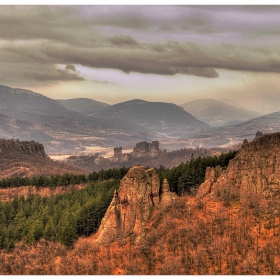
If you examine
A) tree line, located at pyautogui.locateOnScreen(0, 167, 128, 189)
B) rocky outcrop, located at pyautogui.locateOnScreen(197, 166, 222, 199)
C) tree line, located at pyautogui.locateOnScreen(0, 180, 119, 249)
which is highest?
rocky outcrop, located at pyautogui.locateOnScreen(197, 166, 222, 199)

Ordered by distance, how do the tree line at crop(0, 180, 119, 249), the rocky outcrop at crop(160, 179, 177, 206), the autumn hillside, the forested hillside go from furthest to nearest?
the forested hillside
the tree line at crop(0, 180, 119, 249)
the rocky outcrop at crop(160, 179, 177, 206)
the autumn hillside

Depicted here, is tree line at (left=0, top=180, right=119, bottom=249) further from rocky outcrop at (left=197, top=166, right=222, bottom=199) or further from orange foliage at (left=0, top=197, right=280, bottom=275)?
rocky outcrop at (left=197, top=166, right=222, bottom=199)

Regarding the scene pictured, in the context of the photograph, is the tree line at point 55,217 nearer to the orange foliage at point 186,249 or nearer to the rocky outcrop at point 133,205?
the orange foliage at point 186,249

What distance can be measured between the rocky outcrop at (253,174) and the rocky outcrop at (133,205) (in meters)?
9.58

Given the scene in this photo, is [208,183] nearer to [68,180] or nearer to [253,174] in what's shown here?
[253,174]

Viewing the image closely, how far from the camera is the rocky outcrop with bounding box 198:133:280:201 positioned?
73.5m

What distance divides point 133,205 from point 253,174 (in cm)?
2065

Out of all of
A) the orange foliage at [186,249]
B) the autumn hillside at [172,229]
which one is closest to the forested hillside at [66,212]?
the autumn hillside at [172,229]

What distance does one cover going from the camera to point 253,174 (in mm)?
75438

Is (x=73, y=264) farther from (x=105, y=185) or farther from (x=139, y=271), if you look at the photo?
(x=105, y=185)

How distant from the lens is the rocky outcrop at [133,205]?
243 ft

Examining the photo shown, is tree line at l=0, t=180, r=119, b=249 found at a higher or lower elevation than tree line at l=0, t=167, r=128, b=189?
lower

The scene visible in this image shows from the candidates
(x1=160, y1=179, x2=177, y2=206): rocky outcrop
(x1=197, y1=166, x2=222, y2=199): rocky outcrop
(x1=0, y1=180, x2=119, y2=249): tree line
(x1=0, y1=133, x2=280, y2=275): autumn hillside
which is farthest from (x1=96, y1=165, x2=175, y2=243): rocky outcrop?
(x1=0, y1=180, x2=119, y2=249): tree line

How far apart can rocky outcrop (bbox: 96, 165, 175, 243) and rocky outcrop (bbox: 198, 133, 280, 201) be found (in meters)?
9.58
